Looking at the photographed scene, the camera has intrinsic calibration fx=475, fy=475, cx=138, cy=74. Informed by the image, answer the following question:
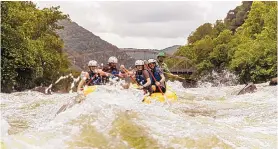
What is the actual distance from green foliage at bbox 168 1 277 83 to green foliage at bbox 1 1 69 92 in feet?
46.1

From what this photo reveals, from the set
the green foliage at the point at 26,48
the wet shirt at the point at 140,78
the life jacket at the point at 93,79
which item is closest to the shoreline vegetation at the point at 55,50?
the green foliage at the point at 26,48

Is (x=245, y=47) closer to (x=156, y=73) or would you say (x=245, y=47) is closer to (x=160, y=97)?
(x=156, y=73)

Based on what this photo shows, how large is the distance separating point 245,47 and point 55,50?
54.3ft

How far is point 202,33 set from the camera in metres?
65.1

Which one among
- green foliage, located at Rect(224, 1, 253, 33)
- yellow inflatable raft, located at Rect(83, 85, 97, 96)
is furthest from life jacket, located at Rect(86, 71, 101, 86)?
green foliage, located at Rect(224, 1, 253, 33)

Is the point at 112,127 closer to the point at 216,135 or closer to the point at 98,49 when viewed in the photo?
the point at 216,135

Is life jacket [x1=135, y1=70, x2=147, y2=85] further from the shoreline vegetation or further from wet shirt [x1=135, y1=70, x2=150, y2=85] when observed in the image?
the shoreline vegetation

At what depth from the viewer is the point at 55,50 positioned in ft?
96.7

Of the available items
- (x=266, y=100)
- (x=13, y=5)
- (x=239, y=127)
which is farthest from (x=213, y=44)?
(x=239, y=127)

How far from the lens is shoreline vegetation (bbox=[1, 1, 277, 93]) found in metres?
21.0

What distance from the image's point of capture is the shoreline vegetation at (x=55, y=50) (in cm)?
2103

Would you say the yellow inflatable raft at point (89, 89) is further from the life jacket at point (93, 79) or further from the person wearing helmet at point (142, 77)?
the person wearing helmet at point (142, 77)

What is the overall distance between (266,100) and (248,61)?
70.0 ft

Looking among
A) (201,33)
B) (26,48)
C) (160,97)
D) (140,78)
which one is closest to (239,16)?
(201,33)
